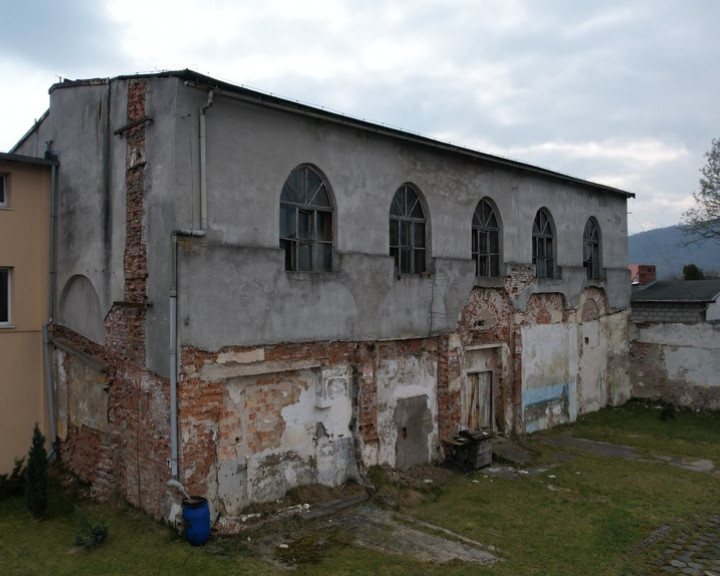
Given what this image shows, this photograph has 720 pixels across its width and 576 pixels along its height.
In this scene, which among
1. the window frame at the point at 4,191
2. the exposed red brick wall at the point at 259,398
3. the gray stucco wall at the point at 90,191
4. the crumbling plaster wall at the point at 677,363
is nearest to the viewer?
the exposed red brick wall at the point at 259,398

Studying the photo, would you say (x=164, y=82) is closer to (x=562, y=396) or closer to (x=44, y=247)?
(x=44, y=247)

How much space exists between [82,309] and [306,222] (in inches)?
184

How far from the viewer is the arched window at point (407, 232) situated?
12305mm

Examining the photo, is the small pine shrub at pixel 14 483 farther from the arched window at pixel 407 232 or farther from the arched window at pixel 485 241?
the arched window at pixel 485 241

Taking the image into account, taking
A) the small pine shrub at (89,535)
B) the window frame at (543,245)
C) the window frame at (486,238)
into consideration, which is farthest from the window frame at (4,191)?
the window frame at (543,245)

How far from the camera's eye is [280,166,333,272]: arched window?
410 inches

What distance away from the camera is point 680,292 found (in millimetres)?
19125

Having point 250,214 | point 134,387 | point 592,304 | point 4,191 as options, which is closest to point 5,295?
point 4,191

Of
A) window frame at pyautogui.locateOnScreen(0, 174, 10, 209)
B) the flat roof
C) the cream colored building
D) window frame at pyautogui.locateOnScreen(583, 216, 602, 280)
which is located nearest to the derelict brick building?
the flat roof

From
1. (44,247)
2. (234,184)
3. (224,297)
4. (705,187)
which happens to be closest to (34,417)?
(44,247)

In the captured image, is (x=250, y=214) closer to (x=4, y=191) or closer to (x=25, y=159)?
(x=25, y=159)

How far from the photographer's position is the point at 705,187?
2636 centimetres

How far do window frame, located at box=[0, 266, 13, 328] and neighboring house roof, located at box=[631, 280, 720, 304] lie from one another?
1798 cm

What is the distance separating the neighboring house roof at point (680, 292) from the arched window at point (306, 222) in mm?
12824
